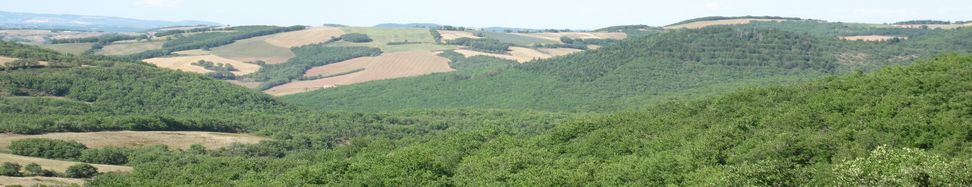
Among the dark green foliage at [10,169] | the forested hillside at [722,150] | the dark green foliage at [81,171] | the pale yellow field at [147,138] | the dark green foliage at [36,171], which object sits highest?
the forested hillside at [722,150]

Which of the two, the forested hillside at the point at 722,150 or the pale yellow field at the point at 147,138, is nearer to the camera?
the forested hillside at the point at 722,150

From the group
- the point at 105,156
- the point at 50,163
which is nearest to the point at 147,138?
the point at 105,156

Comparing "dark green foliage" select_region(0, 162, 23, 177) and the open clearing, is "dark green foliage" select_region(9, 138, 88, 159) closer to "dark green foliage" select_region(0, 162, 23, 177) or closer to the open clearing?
"dark green foliage" select_region(0, 162, 23, 177)

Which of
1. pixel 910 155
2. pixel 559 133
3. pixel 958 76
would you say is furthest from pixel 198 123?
pixel 910 155

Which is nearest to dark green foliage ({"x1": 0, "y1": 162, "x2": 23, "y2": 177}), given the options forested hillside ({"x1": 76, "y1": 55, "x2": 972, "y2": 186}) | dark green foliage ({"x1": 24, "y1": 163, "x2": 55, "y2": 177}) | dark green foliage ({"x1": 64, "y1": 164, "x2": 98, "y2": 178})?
dark green foliage ({"x1": 24, "y1": 163, "x2": 55, "y2": 177})

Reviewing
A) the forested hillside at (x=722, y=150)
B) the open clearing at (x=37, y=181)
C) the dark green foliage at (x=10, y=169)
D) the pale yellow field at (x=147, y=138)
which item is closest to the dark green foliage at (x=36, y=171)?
the dark green foliage at (x=10, y=169)

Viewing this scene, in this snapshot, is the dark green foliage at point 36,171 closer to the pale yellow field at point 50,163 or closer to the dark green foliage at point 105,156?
the pale yellow field at point 50,163

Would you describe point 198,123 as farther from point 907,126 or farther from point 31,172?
point 907,126

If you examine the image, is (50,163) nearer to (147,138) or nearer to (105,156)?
(105,156)
